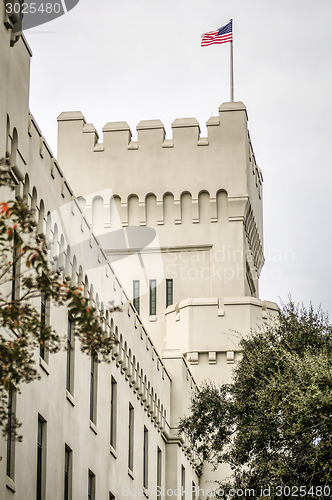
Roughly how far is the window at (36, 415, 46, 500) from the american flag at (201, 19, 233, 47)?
30.4 m

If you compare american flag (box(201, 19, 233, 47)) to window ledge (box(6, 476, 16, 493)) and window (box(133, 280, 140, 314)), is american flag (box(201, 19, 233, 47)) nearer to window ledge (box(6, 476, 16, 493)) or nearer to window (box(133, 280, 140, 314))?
window (box(133, 280, 140, 314))

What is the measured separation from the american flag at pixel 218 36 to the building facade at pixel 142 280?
321 cm

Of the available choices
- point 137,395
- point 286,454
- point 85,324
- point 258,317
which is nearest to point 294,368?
point 286,454

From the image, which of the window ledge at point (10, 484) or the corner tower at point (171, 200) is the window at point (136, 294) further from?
the window ledge at point (10, 484)

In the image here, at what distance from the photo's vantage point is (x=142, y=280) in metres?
46.0

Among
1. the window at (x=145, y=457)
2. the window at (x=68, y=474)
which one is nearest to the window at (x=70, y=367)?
the window at (x=68, y=474)

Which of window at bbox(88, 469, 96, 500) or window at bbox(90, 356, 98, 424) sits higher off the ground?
window at bbox(90, 356, 98, 424)

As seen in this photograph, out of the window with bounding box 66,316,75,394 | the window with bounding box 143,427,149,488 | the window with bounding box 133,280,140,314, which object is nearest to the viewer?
the window with bounding box 66,316,75,394

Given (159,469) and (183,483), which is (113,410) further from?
(183,483)

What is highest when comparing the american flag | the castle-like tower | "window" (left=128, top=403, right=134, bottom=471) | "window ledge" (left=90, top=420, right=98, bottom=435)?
the american flag

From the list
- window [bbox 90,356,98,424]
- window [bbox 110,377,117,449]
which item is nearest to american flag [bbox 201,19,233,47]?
window [bbox 110,377,117,449]

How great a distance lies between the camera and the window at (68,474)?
22.9 m

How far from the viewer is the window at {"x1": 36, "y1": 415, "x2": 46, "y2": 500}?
20.8 m

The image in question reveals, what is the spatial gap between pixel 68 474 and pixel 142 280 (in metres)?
23.2
